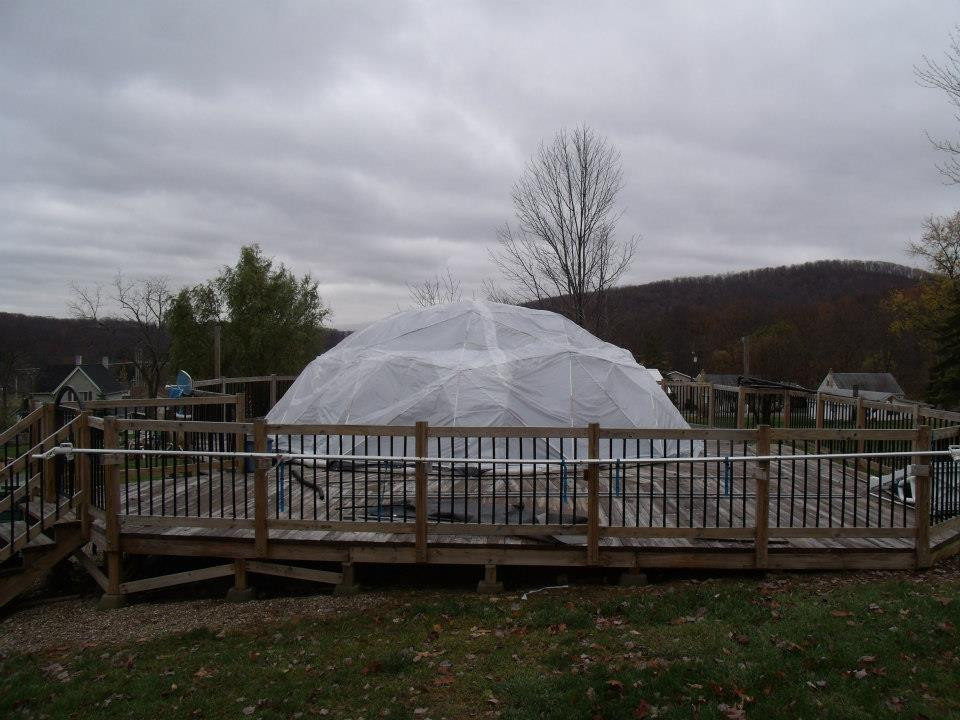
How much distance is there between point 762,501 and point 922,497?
5.19ft

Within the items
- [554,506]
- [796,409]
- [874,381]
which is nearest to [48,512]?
[554,506]

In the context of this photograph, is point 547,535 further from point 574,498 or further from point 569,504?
point 569,504

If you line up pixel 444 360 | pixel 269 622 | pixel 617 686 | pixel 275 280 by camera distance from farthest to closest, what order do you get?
pixel 275 280 → pixel 444 360 → pixel 269 622 → pixel 617 686

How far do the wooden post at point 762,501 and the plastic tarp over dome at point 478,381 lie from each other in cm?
421

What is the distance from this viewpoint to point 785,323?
204 feet

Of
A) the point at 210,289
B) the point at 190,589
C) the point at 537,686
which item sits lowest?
the point at 190,589

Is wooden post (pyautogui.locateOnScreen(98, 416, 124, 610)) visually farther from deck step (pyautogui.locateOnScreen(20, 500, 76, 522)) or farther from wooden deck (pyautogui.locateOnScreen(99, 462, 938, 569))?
deck step (pyautogui.locateOnScreen(20, 500, 76, 522))

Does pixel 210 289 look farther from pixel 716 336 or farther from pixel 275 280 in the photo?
pixel 716 336

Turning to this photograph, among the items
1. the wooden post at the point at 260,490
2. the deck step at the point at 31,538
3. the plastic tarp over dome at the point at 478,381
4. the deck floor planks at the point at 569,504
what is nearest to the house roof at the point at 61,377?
the plastic tarp over dome at the point at 478,381

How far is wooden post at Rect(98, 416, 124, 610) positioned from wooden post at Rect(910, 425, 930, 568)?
799cm

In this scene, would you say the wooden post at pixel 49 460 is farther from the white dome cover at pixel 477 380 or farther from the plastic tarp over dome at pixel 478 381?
the white dome cover at pixel 477 380

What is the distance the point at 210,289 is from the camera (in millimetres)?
39281

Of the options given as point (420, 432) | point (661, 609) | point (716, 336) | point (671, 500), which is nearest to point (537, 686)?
point (661, 609)

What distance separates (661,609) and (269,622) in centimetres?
356
